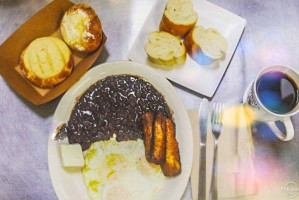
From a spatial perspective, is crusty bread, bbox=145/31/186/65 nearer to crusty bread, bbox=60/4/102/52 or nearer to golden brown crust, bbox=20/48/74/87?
crusty bread, bbox=60/4/102/52

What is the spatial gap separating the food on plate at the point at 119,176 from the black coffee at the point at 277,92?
22.4 inches

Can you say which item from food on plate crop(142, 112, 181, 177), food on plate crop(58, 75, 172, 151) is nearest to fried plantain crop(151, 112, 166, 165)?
food on plate crop(142, 112, 181, 177)

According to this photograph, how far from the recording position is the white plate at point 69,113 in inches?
66.2

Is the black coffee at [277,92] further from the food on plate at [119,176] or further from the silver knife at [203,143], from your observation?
the food on plate at [119,176]

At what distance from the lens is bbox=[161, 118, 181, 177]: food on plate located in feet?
5.48

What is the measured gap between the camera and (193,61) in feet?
6.06

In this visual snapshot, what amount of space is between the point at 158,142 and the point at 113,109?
0.92ft

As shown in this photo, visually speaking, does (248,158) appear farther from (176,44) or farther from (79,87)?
(79,87)

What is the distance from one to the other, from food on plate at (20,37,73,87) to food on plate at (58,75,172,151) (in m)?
0.15

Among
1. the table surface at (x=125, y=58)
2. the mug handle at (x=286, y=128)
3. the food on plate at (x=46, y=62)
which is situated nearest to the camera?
the mug handle at (x=286, y=128)

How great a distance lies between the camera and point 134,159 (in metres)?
1.76

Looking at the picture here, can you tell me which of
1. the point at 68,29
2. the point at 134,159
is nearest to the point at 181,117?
the point at 134,159

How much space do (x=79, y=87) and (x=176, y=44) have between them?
0.50 metres

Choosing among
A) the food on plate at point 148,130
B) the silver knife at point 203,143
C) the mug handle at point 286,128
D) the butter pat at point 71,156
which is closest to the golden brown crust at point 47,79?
the butter pat at point 71,156
